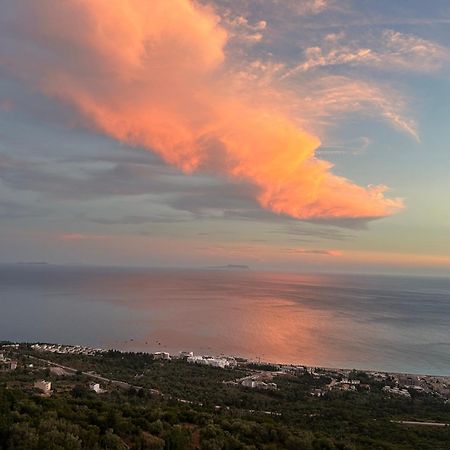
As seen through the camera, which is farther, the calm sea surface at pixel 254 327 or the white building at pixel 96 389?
the calm sea surface at pixel 254 327

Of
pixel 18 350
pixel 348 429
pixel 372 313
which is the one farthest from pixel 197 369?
pixel 372 313

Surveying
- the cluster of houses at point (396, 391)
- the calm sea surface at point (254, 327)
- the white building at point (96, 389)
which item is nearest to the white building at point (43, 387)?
the white building at point (96, 389)

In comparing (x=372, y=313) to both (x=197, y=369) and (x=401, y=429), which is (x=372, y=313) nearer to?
(x=197, y=369)

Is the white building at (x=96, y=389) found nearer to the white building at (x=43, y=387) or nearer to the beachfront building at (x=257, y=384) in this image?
the white building at (x=43, y=387)

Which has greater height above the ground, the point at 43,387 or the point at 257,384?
the point at 43,387

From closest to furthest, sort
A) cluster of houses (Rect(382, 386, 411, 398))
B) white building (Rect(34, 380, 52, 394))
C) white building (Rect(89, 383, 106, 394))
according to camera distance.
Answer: white building (Rect(34, 380, 52, 394)) < white building (Rect(89, 383, 106, 394)) < cluster of houses (Rect(382, 386, 411, 398))

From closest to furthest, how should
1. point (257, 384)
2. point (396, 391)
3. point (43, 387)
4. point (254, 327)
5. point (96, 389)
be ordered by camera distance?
1. point (43, 387)
2. point (96, 389)
3. point (257, 384)
4. point (396, 391)
5. point (254, 327)

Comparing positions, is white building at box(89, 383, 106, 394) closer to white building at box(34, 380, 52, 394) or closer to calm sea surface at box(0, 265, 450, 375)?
white building at box(34, 380, 52, 394)

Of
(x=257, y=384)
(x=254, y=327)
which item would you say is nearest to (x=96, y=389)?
(x=257, y=384)

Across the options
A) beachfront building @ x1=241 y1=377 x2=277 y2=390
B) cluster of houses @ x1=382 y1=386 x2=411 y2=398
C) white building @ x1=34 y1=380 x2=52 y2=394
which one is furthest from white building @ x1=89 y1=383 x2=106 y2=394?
cluster of houses @ x1=382 y1=386 x2=411 y2=398

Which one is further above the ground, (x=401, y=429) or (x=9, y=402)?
(x=9, y=402)

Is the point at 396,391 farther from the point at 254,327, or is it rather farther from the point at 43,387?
the point at 254,327
